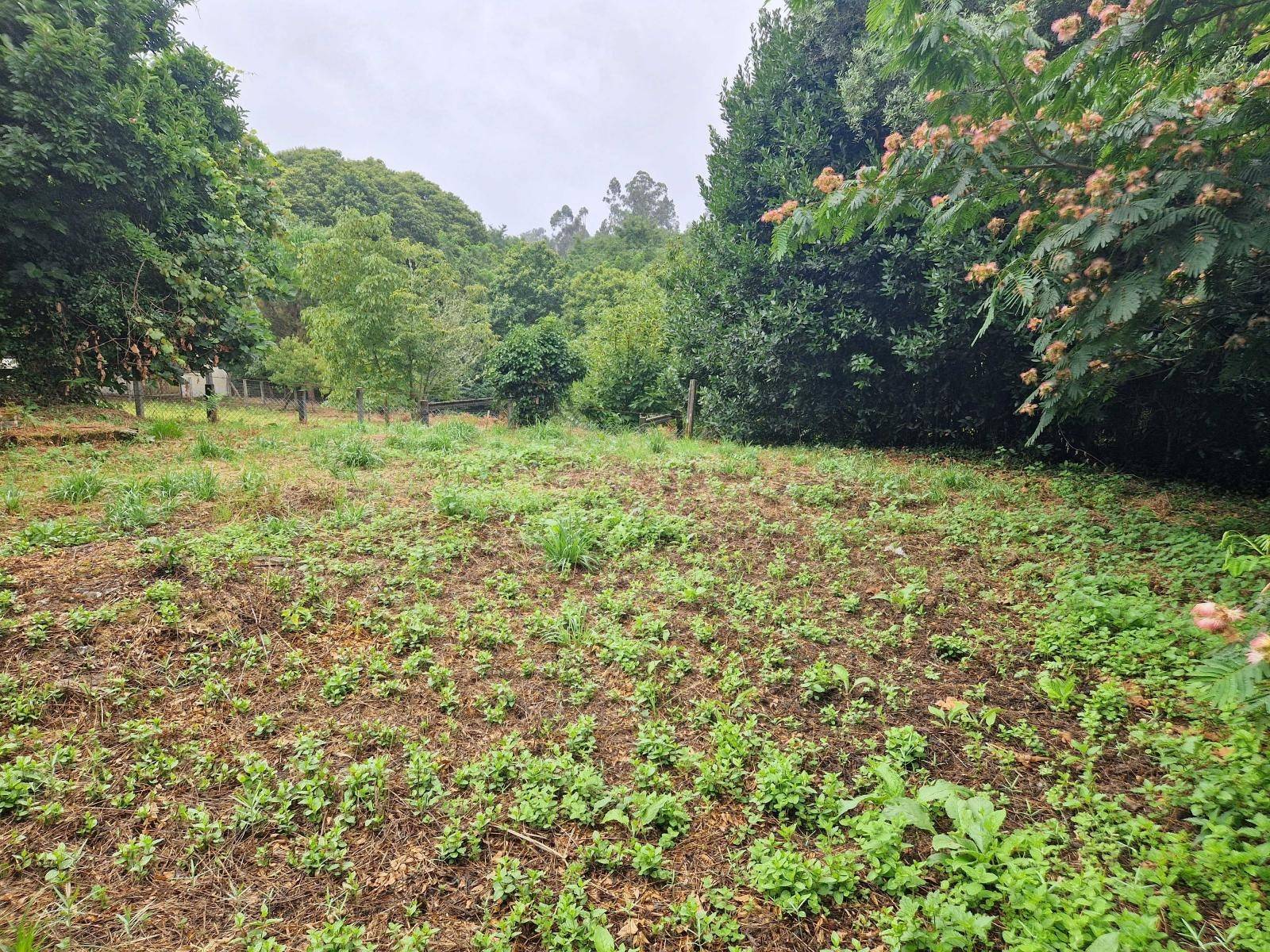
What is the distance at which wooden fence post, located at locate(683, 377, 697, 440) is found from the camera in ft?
35.5

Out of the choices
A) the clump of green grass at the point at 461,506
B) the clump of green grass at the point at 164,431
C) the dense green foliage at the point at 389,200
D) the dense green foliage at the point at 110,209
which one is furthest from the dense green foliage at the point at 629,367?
the dense green foliage at the point at 389,200

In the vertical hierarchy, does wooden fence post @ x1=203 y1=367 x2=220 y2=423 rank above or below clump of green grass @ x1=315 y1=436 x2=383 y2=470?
above

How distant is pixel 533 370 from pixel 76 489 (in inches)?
372

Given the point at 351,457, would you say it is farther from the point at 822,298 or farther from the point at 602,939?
the point at 822,298

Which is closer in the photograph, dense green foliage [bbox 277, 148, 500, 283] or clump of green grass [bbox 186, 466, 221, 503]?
clump of green grass [bbox 186, 466, 221, 503]

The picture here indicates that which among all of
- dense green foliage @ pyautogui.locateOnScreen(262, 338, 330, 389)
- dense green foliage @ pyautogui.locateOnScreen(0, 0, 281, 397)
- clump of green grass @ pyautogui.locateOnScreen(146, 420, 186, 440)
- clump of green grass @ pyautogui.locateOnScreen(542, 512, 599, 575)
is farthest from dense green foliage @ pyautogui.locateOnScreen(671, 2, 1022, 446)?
dense green foliage @ pyautogui.locateOnScreen(262, 338, 330, 389)

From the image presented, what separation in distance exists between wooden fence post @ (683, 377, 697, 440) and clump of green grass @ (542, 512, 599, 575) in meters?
6.86

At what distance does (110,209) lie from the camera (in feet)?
20.7

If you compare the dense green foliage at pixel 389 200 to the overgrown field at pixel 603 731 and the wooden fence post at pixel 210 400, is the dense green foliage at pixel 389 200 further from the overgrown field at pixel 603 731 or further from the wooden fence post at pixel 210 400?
the overgrown field at pixel 603 731

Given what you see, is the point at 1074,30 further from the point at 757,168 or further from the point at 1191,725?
the point at 757,168

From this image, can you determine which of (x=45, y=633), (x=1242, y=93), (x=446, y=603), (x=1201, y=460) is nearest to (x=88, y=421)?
(x=45, y=633)

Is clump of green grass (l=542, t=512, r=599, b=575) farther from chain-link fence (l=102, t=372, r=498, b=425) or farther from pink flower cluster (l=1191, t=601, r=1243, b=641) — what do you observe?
chain-link fence (l=102, t=372, r=498, b=425)

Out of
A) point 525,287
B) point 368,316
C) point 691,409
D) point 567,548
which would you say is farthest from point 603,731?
point 525,287

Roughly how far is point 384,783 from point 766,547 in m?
2.96
